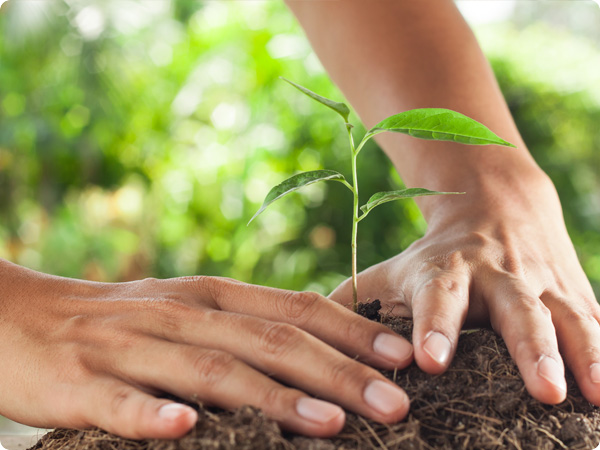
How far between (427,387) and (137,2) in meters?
3.66

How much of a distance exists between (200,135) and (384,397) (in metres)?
3.30

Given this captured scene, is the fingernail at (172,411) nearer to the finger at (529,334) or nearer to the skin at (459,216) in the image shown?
the skin at (459,216)

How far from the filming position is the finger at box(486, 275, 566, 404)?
25.7 inches

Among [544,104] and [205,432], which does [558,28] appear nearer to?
[544,104]

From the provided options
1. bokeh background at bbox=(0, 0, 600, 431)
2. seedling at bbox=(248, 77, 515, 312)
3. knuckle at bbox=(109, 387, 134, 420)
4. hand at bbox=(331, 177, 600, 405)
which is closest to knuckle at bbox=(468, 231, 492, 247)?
hand at bbox=(331, 177, 600, 405)

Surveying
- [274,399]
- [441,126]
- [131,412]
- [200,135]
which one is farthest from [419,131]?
[200,135]

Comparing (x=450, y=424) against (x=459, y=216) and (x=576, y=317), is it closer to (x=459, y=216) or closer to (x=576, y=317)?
(x=576, y=317)

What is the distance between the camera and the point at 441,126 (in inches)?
27.3

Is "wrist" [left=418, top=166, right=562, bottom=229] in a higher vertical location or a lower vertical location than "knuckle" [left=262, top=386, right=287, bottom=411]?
lower

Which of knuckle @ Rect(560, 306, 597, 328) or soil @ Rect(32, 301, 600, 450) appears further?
knuckle @ Rect(560, 306, 597, 328)

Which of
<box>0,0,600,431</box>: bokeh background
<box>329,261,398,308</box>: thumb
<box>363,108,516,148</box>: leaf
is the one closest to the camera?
<box>363,108,516,148</box>: leaf

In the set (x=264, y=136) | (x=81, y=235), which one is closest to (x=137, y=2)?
(x=264, y=136)

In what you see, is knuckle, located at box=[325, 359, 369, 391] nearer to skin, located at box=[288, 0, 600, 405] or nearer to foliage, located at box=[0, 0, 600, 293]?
skin, located at box=[288, 0, 600, 405]

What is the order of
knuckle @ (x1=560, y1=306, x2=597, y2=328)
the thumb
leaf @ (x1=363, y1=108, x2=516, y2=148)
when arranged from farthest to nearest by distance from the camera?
the thumb → knuckle @ (x1=560, y1=306, x2=597, y2=328) → leaf @ (x1=363, y1=108, x2=516, y2=148)
